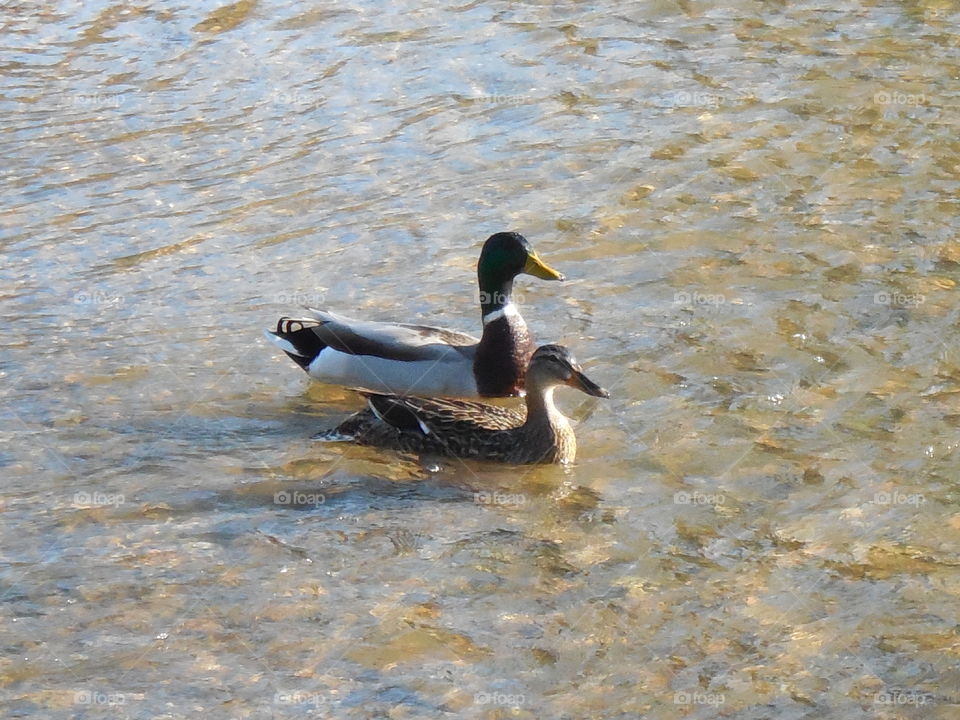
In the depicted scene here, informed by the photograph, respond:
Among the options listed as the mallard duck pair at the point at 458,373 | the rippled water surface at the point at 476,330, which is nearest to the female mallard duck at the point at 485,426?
the mallard duck pair at the point at 458,373

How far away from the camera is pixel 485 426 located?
24.7 feet

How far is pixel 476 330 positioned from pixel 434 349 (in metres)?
0.97

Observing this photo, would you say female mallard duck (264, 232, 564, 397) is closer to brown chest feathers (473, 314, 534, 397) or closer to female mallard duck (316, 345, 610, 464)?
brown chest feathers (473, 314, 534, 397)

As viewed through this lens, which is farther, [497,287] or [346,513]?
[497,287]

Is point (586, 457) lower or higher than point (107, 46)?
lower

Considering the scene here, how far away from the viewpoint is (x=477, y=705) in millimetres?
5391

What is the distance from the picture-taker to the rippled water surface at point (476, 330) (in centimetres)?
568

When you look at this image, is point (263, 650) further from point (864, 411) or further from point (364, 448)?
point (864, 411)

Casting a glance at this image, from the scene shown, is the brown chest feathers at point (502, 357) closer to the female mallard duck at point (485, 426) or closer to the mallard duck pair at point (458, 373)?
the mallard duck pair at point (458, 373)

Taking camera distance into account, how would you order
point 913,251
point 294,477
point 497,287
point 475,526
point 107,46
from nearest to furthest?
point 475,526 → point 294,477 → point 497,287 → point 913,251 → point 107,46

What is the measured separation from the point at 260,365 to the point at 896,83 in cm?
622

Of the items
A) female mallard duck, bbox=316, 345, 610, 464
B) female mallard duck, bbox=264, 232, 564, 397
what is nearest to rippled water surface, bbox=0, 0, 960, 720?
female mallard duck, bbox=316, 345, 610, 464

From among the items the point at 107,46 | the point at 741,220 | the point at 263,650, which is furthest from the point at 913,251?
the point at 107,46

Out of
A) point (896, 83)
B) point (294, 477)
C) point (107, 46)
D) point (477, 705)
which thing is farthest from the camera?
point (107, 46)
